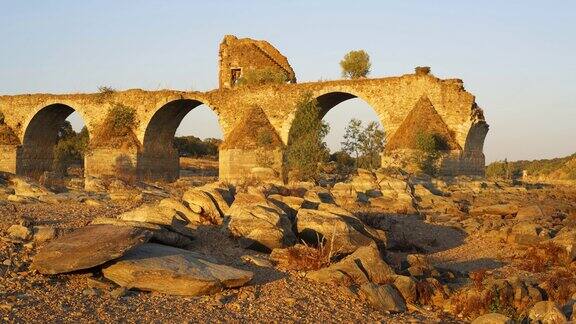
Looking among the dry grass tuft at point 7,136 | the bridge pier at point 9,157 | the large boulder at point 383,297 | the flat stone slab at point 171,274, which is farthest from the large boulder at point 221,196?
the dry grass tuft at point 7,136

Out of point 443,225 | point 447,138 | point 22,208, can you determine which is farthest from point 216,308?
point 447,138

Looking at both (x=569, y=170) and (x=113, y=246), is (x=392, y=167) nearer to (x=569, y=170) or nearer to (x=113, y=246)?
(x=113, y=246)

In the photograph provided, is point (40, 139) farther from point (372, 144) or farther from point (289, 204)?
point (289, 204)

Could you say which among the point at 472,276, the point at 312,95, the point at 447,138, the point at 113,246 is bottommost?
the point at 472,276

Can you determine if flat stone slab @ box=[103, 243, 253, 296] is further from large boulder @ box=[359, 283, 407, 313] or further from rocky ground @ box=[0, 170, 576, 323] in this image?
large boulder @ box=[359, 283, 407, 313]

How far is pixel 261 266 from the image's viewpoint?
314 inches

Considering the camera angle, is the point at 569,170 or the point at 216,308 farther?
the point at 569,170

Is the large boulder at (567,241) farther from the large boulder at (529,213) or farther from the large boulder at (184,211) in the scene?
the large boulder at (184,211)

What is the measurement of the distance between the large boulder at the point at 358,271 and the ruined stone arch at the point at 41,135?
2383 centimetres

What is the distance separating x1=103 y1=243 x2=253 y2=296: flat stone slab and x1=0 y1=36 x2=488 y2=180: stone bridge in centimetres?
1591

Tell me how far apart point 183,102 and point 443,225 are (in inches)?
660

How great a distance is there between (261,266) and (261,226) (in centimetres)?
119

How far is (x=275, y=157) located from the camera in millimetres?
24766

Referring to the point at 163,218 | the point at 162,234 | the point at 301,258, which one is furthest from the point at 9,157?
the point at 301,258
